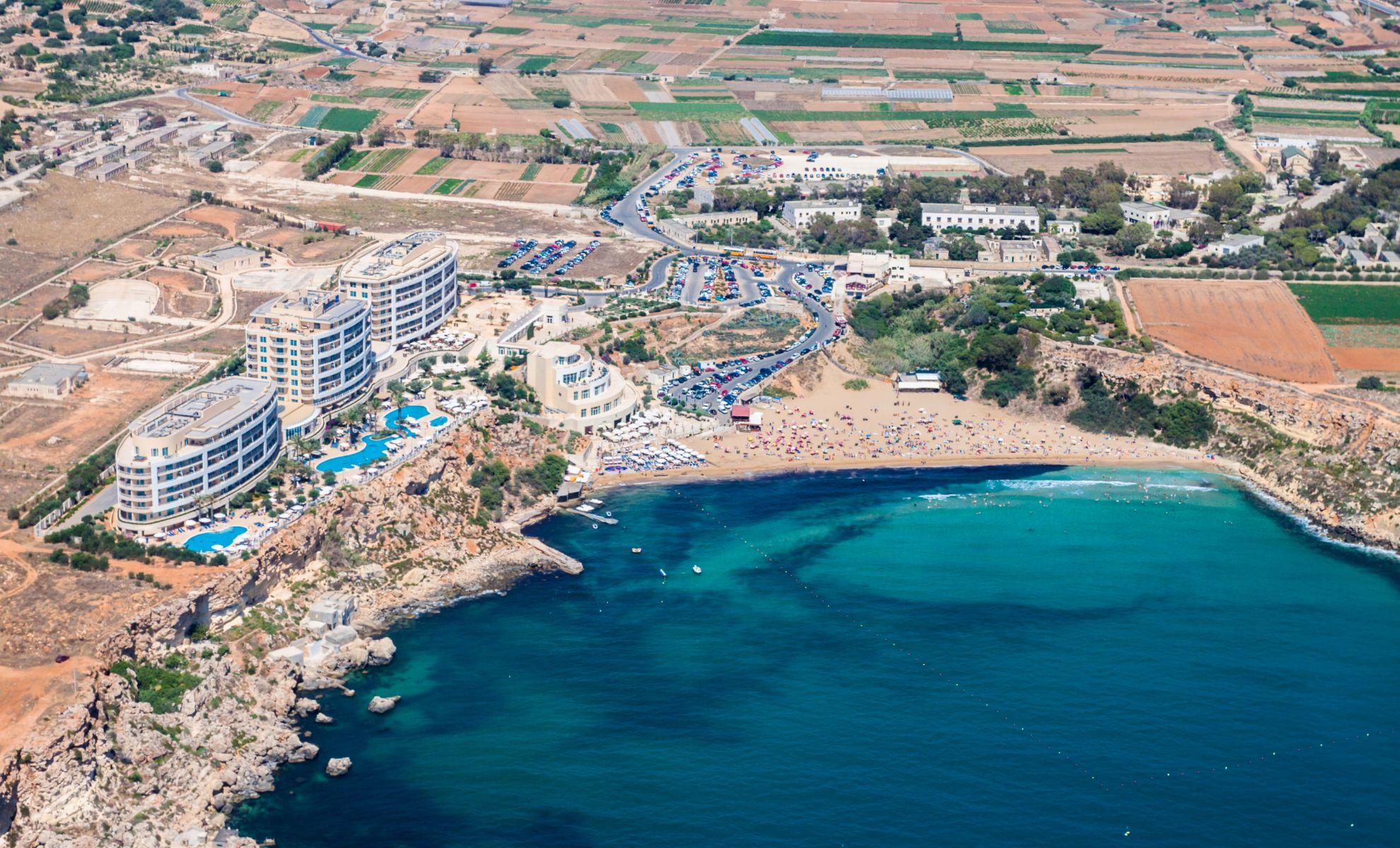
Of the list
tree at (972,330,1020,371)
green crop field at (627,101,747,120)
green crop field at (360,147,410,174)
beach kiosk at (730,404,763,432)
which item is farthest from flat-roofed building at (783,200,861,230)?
beach kiosk at (730,404,763,432)

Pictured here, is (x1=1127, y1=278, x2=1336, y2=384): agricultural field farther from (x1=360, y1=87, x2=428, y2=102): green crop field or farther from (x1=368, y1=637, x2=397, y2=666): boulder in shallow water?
(x1=360, y1=87, x2=428, y2=102): green crop field

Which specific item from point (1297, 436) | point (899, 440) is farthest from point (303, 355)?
point (1297, 436)

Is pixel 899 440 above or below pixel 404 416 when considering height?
below

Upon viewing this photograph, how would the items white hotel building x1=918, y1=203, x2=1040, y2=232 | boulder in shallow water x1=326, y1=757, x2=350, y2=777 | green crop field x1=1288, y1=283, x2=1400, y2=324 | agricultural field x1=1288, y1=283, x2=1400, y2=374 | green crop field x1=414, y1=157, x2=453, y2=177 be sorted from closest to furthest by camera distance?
boulder in shallow water x1=326, y1=757, x2=350, y2=777, agricultural field x1=1288, y1=283, x2=1400, y2=374, green crop field x1=1288, y1=283, x2=1400, y2=324, white hotel building x1=918, y1=203, x2=1040, y2=232, green crop field x1=414, y1=157, x2=453, y2=177

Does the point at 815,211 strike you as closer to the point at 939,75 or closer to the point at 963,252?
the point at 963,252

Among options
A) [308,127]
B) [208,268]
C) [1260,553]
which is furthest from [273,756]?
[308,127]
